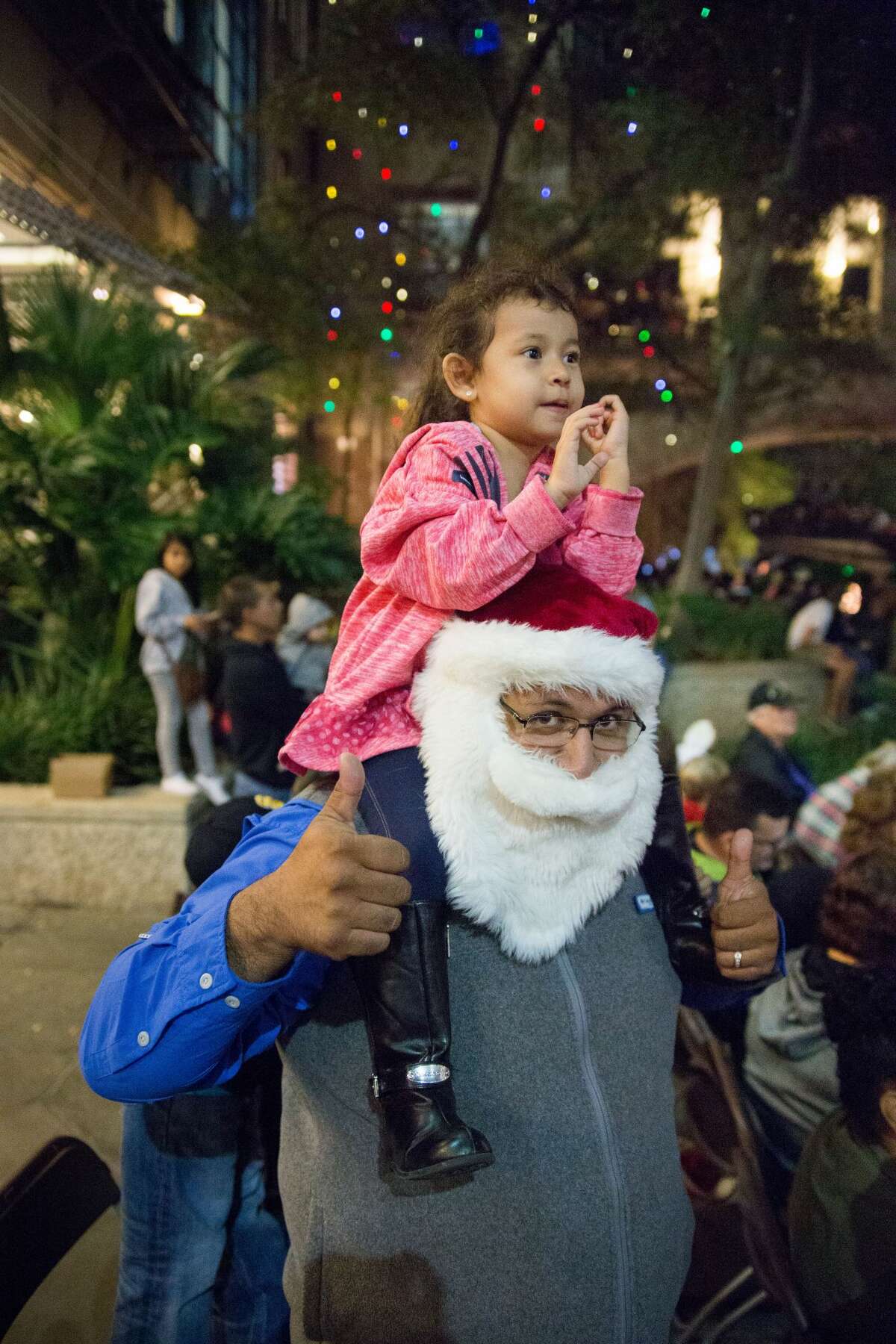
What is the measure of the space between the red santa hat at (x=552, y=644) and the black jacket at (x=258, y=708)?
3408 mm

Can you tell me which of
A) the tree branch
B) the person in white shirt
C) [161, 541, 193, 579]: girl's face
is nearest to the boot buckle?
[161, 541, 193, 579]: girl's face

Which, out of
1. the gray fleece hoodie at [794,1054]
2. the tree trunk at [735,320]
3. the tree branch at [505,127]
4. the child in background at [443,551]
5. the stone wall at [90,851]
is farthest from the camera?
the tree trunk at [735,320]

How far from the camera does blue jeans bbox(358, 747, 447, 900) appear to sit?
4.30 ft

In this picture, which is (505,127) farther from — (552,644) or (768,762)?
(552,644)

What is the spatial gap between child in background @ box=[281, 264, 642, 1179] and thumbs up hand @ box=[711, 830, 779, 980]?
455 millimetres

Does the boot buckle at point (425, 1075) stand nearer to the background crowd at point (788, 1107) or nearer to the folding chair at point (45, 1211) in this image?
the background crowd at point (788, 1107)

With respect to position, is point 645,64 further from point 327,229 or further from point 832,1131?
point 832,1131

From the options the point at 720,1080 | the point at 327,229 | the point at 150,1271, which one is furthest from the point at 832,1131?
the point at 327,229

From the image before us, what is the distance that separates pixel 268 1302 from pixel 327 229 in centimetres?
1082

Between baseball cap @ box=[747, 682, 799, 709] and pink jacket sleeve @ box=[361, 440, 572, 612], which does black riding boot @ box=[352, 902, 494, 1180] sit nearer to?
pink jacket sleeve @ box=[361, 440, 572, 612]

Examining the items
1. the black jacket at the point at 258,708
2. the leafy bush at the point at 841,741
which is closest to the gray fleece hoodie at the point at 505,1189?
the black jacket at the point at 258,708

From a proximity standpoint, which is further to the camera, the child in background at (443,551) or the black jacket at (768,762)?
the black jacket at (768,762)

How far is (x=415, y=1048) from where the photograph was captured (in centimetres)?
124

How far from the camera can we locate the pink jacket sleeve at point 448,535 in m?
1.27
